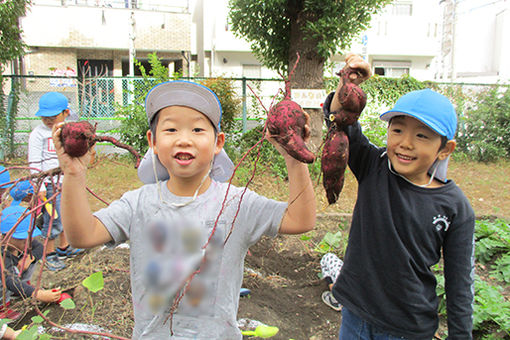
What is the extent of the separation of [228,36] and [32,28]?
9836 mm

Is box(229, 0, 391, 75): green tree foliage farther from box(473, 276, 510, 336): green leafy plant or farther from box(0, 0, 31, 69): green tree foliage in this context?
box(0, 0, 31, 69): green tree foliage

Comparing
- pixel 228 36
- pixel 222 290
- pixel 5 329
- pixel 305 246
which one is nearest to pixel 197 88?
pixel 222 290

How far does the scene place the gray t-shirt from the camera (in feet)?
4.32

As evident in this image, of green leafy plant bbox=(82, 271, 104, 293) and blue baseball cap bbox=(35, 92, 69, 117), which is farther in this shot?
blue baseball cap bbox=(35, 92, 69, 117)

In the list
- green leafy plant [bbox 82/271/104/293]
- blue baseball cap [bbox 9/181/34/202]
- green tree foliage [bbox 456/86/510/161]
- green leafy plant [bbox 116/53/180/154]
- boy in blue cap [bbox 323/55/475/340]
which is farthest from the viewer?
green tree foliage [bbox 456/86/510/161]

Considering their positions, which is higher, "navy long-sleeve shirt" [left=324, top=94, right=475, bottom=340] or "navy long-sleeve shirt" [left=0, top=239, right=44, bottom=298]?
"navy long-sleeve shirt" [left=324, top=94, right=475, bottom=340]

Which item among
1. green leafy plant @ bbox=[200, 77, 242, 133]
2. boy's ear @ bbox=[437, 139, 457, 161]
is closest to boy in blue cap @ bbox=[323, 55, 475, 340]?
boy's ear @ bbox=[437, 139, 457, 161]

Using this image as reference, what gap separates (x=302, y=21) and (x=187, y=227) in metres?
5.58

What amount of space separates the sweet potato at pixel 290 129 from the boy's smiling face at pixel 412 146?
63 cm

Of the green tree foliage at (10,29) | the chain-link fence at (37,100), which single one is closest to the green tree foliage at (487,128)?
the chain-link fence at (37,100)

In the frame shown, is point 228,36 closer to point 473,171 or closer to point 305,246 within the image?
point 473,171

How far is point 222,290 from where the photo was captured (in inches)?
53.6

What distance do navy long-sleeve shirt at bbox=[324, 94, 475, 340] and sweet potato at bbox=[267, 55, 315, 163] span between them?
41 cm

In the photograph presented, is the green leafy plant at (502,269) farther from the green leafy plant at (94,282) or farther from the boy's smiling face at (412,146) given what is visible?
the green leafy plant at (94,282)
